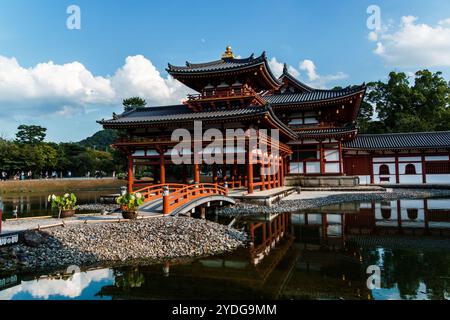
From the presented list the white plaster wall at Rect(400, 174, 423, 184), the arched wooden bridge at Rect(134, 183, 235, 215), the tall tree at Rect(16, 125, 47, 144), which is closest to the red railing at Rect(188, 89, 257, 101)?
the arched wooden bridge at Rect(134, 183, 235, 215)

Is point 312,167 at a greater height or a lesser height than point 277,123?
lesser

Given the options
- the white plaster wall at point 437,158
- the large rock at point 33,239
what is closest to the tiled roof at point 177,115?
the large rock at point 33,239

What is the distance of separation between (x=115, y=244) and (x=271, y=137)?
16697mm

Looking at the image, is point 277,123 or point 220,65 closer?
point 277,123

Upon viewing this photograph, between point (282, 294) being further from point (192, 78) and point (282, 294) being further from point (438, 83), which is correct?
point (438, 83)

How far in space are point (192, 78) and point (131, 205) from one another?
16910mm

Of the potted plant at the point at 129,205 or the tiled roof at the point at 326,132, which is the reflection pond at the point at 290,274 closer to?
the potted plant at the point at 129,205

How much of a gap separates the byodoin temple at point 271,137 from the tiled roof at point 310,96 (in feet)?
0.34

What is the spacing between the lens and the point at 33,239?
411 inches

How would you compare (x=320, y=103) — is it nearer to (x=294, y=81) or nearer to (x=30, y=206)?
(x=294, y=81)

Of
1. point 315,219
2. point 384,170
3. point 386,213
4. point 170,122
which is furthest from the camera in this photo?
point 384,170

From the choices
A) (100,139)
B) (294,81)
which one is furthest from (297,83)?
(100,139)

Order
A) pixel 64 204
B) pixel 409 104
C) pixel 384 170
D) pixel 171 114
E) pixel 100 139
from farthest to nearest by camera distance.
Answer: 1. pixel 100 139
2. pixel 409 104
3. pixel 384 170
4. pixel 171 114
5. pixel 64 204
